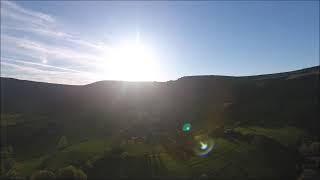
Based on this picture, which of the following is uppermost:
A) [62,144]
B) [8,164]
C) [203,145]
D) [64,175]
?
[203,145]

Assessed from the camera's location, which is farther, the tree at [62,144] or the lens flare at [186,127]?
the lens flare at [186,127]

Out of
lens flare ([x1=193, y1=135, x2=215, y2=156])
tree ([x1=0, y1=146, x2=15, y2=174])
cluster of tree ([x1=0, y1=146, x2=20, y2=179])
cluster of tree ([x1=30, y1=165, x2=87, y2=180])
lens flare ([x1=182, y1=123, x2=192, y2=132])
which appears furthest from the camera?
lens flare ([x1=182, y1=123, x2=192, y2=132])

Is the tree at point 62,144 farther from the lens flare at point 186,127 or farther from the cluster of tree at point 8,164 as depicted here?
the lens flare at point 186,127

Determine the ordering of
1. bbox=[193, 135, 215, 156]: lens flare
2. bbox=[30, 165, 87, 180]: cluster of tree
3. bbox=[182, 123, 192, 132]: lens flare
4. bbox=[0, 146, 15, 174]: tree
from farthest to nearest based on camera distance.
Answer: bbox=[182, 123, 192, 132]: lens flare, bbox=[0, 146, 15, 174]: tree, bbox=[193, 135, 215, 156]: lens flare, bbox=[30, 165, 87, 180]: cluster of tree

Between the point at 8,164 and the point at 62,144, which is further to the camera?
the point at 62,144

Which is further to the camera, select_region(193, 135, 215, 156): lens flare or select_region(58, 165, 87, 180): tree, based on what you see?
select_region(193, 135, 215, 156): lens flare

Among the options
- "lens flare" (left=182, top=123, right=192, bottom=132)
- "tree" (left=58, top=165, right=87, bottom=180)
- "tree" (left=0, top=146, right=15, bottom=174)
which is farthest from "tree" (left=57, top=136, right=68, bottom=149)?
"lens flare" (left=182, top=123, right=192, bottom=132)

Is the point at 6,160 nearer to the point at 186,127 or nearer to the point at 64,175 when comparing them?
the point at 64,175

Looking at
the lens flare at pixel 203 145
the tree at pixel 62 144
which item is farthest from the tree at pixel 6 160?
the lens flare at pixel 203 145

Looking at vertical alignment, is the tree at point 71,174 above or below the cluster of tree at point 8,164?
above

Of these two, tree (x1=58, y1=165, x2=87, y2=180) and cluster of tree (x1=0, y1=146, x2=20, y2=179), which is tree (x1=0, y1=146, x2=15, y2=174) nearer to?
cluster of tree (x1=0, y1=146, x2=20, y2=179)

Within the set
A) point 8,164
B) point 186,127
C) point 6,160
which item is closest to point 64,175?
point 8,164

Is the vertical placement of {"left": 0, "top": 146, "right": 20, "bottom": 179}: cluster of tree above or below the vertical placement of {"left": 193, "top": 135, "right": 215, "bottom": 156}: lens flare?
below
